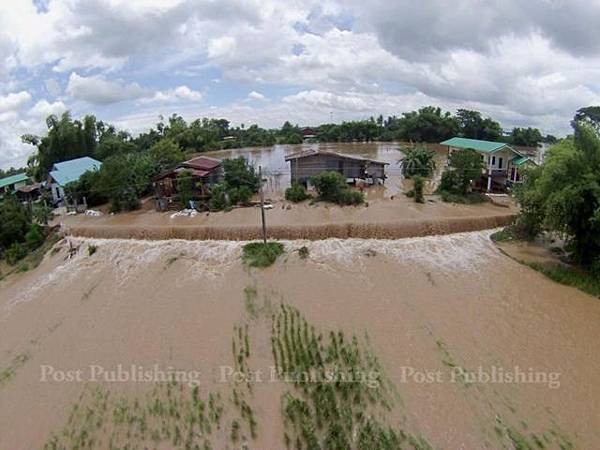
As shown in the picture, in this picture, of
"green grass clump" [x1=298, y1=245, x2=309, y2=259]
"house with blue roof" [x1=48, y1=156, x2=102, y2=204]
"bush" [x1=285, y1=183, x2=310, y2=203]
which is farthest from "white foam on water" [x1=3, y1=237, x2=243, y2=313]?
"house with blue roof" [x1=48, y1=156, x2=102, y2=204]

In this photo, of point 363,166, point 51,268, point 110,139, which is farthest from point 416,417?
point 110,139

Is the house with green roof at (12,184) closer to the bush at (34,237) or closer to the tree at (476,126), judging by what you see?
the bush at (34,237)

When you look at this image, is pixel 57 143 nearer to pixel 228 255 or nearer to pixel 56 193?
pixel 56 193

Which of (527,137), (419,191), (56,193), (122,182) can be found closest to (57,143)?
(56,193)

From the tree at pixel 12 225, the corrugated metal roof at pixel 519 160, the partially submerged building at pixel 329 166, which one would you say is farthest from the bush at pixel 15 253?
the corrugated metal roof at pixel 519 160

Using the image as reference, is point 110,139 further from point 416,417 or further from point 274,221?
point 416,417
